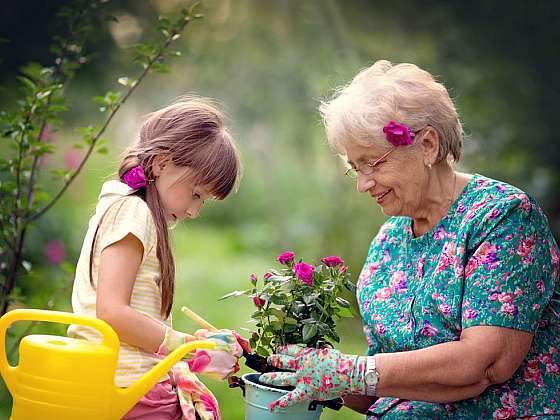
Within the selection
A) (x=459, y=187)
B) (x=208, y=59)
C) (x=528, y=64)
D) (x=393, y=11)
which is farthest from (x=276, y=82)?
(x=459, y=187)

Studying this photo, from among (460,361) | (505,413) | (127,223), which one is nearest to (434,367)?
(460,361)

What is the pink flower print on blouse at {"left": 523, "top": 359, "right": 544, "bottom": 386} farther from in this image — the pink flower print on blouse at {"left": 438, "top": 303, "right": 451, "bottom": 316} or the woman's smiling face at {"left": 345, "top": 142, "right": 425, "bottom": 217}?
the woman's smiling face at {"left": 345, "top": 142, "right": 425, "bottom": 217}

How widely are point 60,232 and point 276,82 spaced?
2380 millimetres

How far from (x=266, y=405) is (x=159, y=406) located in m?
0.28

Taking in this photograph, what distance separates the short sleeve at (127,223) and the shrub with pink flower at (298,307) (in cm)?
27

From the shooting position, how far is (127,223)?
2.02 meters

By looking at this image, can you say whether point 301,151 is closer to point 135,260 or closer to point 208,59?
point 208,59

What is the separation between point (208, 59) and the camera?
7613 millimetres

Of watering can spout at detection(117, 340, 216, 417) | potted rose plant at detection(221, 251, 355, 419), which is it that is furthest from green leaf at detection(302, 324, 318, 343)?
watering can spout at detection(117, 340, 216, 417)

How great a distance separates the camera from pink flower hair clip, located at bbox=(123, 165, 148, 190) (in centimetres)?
216

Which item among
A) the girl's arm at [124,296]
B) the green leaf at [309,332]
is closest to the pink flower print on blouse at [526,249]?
the green leaf at [309,332]

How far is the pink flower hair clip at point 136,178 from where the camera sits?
216 centimetres

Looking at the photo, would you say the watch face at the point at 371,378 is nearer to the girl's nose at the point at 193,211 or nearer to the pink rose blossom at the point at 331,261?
the pink rose blossom at the point at 331,261

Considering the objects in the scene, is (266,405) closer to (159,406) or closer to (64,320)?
(159,406)
